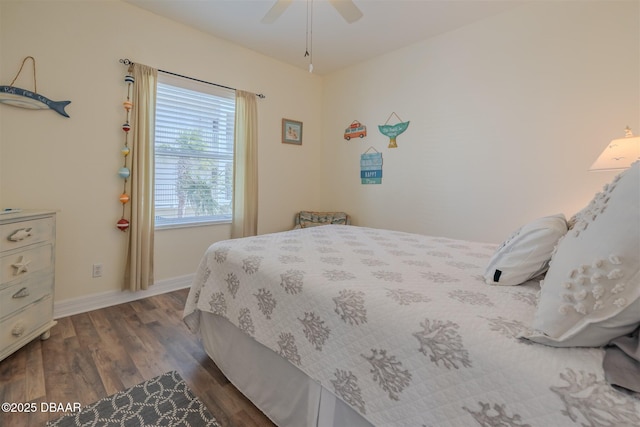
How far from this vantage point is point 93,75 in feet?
7.82

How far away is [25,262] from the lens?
171cm

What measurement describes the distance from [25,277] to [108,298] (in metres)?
0.93

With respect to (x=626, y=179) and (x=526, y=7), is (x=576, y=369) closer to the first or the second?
(x=626, y=179)

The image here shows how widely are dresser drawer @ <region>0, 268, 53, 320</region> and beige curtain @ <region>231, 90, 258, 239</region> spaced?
5.44 ft

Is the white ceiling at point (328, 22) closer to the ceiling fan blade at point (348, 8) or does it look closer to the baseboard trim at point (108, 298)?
the ceiling fan blade at point (348, 8)

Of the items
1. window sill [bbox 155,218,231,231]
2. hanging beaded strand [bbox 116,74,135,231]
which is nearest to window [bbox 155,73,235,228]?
window sill [bbox 155,218,231,231]

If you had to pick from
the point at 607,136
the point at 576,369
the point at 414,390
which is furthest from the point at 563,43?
the point at 414,390

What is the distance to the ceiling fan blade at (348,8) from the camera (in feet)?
5.84

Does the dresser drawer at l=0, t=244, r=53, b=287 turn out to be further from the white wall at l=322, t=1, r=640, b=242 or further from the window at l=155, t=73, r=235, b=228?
the white wall at l=322, t=1, r=640, b=242

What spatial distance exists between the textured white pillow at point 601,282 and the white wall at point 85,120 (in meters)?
3.03

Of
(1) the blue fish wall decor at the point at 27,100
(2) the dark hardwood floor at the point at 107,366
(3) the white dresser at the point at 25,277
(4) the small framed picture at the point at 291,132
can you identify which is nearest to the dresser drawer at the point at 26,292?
(3) the white dresser at the point at 25,277

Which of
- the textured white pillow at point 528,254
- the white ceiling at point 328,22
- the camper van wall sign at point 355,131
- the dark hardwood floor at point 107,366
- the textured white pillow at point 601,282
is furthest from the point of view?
the camper van wall sign at point 355,131

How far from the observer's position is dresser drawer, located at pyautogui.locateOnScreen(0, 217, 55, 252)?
1.57m

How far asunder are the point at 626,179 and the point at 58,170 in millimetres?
3242
